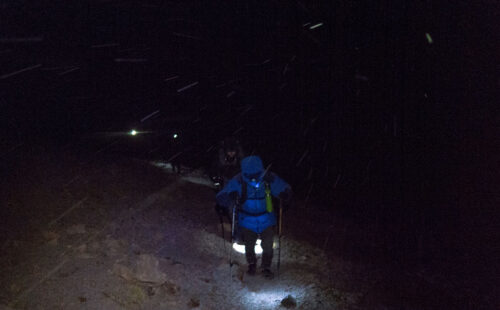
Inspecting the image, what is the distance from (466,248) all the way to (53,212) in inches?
491

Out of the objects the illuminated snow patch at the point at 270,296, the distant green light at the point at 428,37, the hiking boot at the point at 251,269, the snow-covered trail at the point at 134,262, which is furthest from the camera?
the distant green light at the point at 428,37

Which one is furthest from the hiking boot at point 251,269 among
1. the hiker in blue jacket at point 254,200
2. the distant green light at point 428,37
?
the distant green light at point 428,37

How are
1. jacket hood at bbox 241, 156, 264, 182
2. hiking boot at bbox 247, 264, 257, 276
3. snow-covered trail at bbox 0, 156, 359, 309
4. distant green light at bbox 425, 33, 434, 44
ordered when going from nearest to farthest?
snow-covered trail at bbox 0, 156, 359, 309 < jacket hood at bbox 241, 156, 264, 182 < hiking boot at bbox 247, 264, 257, 276 < distant green light at bbox 425, 33, 434, 44

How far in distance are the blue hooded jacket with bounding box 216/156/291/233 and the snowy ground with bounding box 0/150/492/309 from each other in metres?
0.92

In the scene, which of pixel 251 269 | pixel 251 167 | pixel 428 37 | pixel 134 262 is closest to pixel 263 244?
pixel 251 269

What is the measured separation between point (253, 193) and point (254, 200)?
12cm

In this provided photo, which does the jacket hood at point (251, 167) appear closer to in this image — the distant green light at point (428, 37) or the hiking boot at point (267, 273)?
the hiking boot at point (267, 273)

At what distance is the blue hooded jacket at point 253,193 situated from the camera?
544cm

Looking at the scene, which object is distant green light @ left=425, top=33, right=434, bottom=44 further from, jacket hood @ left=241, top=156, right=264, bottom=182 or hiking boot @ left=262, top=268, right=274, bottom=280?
hiking boot @ left=262, top=268, right=274, bottom=280

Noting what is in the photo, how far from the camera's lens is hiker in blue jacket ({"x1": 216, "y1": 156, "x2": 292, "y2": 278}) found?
5.45 m

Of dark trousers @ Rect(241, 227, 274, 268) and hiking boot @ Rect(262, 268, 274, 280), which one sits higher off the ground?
dark trousers @ Rect(241, 227, 274, 268)

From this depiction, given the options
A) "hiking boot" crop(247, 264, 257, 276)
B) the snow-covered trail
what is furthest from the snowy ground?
"hiking boot" crop(247, 264, 257, 276)

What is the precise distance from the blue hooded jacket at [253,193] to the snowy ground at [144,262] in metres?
0.92

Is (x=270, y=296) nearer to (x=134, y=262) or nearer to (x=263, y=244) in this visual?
(x=263, y=244)
